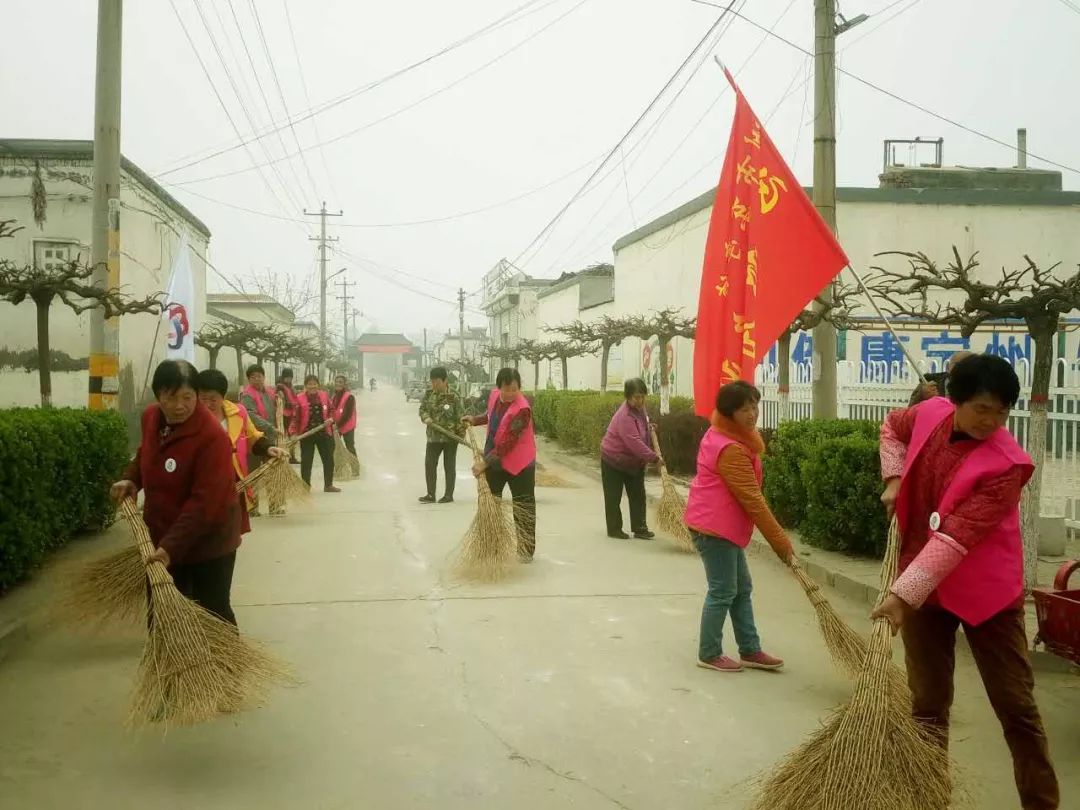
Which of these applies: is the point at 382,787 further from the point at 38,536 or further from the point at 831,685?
the point at 38,536

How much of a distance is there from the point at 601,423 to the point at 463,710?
505 inches

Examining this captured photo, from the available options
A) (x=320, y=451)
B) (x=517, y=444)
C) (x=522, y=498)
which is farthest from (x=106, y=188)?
(x=522, y=498)

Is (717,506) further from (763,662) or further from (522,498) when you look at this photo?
(522,498)

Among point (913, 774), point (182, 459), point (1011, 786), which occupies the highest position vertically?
point (182, 459)

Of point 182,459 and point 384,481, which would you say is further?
point 384,481

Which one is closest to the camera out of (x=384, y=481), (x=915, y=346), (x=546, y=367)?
(x=384, y=481)

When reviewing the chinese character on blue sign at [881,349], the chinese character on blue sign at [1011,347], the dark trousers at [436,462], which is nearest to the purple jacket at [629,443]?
the dark trousers at [436,462]

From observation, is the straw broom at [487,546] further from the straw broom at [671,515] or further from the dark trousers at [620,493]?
the straw broom at [671,515]

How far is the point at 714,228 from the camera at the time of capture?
784cm

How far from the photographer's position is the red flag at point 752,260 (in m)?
7.02

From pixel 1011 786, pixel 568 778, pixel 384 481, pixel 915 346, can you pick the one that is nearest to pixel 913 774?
pixel 1011 786

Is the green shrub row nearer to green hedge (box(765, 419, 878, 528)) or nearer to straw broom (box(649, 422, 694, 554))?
green hedge (box(765, 419, 878, 528))

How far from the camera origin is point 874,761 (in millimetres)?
2934

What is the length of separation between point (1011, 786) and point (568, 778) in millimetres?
1689
